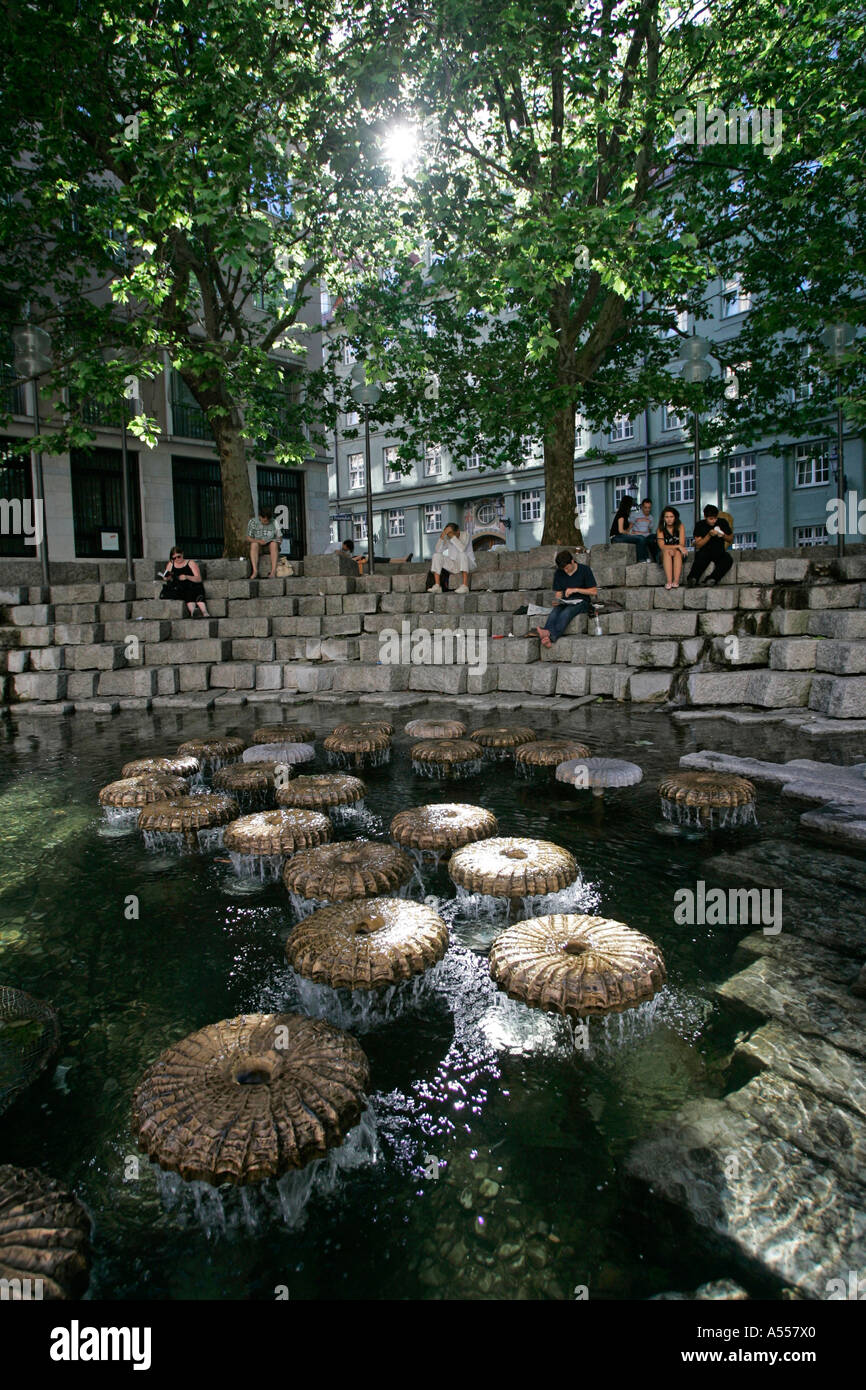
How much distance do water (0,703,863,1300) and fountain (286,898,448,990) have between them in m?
0.20

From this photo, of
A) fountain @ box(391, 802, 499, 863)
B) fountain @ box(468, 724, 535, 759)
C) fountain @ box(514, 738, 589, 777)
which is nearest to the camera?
fountain @ box(391, 802, 499, 863)

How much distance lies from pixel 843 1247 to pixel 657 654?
27.5 feet

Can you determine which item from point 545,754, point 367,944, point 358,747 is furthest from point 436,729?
point 367,944

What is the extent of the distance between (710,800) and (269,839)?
9.31 ft

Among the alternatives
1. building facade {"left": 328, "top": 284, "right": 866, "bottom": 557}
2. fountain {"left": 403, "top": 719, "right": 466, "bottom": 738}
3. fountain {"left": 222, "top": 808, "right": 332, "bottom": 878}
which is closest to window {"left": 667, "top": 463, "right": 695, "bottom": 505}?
building facade {"left": 328, "top": 284, "right": 866, "bottom": 557}

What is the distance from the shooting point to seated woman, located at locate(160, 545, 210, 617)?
44.0 ft

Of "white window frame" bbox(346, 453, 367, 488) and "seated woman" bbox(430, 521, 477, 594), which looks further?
"white window frame" bbox(346, 453, 367, 488)

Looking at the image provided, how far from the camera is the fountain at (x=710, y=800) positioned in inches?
189

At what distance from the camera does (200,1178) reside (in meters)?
2.06

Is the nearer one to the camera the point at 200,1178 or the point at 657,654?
the point at 200,1178

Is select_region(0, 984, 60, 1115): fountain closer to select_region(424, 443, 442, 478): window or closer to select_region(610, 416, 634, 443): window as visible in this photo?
select_region(610, 416, 634, 443): window

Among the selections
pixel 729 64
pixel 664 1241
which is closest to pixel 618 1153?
pixel 664 1241
